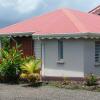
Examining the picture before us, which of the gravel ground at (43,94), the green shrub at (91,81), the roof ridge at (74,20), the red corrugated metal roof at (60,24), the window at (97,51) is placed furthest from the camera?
the window at (97,51)

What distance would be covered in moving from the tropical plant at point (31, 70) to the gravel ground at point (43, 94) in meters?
0.75

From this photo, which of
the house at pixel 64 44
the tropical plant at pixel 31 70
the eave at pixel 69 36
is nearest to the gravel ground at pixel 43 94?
the tropical plant at pixel 31 70

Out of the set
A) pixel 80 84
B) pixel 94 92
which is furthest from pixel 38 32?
pixel 94 92

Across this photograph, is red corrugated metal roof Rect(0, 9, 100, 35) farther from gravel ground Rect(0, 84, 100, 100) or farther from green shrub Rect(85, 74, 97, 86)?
gravel ground Rect(0, 84, 100, 100)

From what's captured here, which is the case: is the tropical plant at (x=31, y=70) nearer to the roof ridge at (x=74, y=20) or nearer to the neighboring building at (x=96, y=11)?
the roof ridge at (x=74, y=20)

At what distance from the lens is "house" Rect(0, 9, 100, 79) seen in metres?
23.3

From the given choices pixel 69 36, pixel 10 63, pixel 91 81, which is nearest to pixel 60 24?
pixel 69 36

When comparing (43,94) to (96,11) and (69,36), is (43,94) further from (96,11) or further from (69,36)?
(96,11)

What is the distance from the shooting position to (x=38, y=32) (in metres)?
24.9

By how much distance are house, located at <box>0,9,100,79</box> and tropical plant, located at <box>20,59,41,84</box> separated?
1552 mm

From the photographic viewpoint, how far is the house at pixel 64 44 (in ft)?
76.4

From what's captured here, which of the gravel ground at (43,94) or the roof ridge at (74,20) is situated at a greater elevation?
the roof ridge at (74,20)

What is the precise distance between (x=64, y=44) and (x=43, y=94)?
18.1 ft

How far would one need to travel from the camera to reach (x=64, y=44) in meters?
23.9
